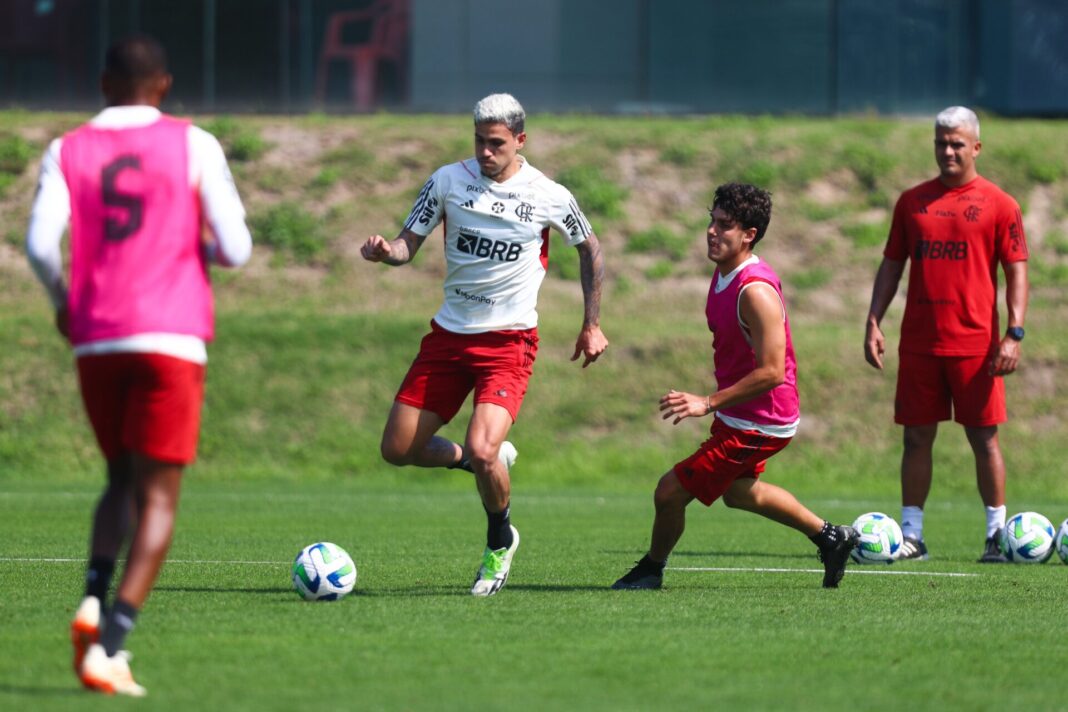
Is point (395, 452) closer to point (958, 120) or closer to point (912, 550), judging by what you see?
point (912, 550)

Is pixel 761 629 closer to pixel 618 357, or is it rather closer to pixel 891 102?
pixel 618 357

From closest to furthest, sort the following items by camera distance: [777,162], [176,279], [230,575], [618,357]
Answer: [176,279] → [230,575] → [618,357] → [777,162]

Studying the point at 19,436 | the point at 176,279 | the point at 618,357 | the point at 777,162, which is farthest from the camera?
the point at 777,162

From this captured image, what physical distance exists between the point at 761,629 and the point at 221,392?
13437 mm

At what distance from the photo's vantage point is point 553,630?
697 cm

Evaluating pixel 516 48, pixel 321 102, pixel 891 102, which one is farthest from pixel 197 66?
pixel 891 102

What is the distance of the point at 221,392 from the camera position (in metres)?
19.7

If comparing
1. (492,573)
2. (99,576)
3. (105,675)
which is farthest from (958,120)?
(105,675)

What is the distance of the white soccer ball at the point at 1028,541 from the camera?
10.2 metres

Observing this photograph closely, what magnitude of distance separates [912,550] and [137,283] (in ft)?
20.6

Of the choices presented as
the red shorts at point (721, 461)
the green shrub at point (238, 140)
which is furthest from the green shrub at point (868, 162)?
the red shorts at point (721, 461)

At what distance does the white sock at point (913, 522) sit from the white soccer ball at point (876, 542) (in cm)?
47

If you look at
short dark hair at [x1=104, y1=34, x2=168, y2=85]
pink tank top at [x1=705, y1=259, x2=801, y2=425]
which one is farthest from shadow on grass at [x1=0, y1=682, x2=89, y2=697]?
pink tank top at [x1=705, y1=259, x2=801, y2=425]

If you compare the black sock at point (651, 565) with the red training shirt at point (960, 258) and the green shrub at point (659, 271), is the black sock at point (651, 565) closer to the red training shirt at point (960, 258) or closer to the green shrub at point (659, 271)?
the red training shirt at point (960, 258)
